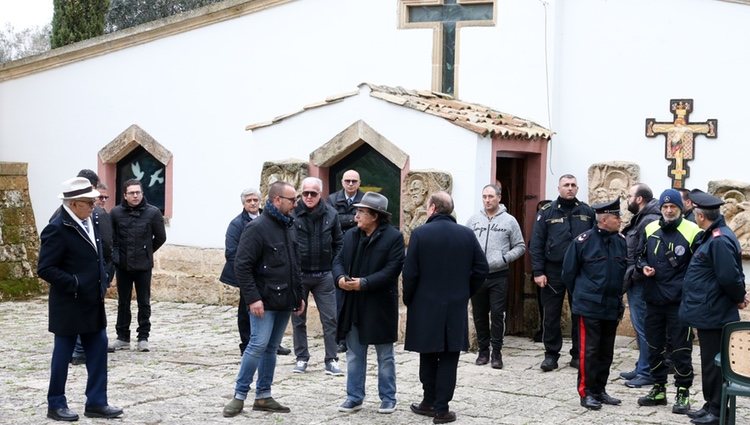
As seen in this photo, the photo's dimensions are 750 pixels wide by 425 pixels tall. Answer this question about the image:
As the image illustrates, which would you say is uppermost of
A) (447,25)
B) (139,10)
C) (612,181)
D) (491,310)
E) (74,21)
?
(139,10)

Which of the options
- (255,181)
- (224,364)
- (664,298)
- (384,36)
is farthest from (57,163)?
(664,298)

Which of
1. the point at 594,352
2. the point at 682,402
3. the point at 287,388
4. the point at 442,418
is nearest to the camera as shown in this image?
the point at 442,418

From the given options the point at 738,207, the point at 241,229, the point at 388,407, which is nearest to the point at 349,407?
the point at 388,407

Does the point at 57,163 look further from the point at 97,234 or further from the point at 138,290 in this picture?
the point at 97,234

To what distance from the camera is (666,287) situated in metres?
9.73

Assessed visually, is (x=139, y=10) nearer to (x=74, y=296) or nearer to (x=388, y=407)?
(x=74, y=296)

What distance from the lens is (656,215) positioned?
432 inches

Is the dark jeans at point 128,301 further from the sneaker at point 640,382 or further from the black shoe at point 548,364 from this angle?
the sneaker at point 640,382

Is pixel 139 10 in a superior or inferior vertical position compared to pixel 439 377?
superior

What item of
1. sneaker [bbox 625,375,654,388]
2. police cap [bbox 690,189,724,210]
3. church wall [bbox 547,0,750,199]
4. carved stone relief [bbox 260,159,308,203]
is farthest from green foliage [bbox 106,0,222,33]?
police cap [bbox 690,189,724,210]

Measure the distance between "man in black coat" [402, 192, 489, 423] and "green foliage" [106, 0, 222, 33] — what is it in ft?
86.6

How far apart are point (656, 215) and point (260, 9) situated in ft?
21.1

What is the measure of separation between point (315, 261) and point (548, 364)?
235 cm

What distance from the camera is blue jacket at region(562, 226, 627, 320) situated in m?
9.62
